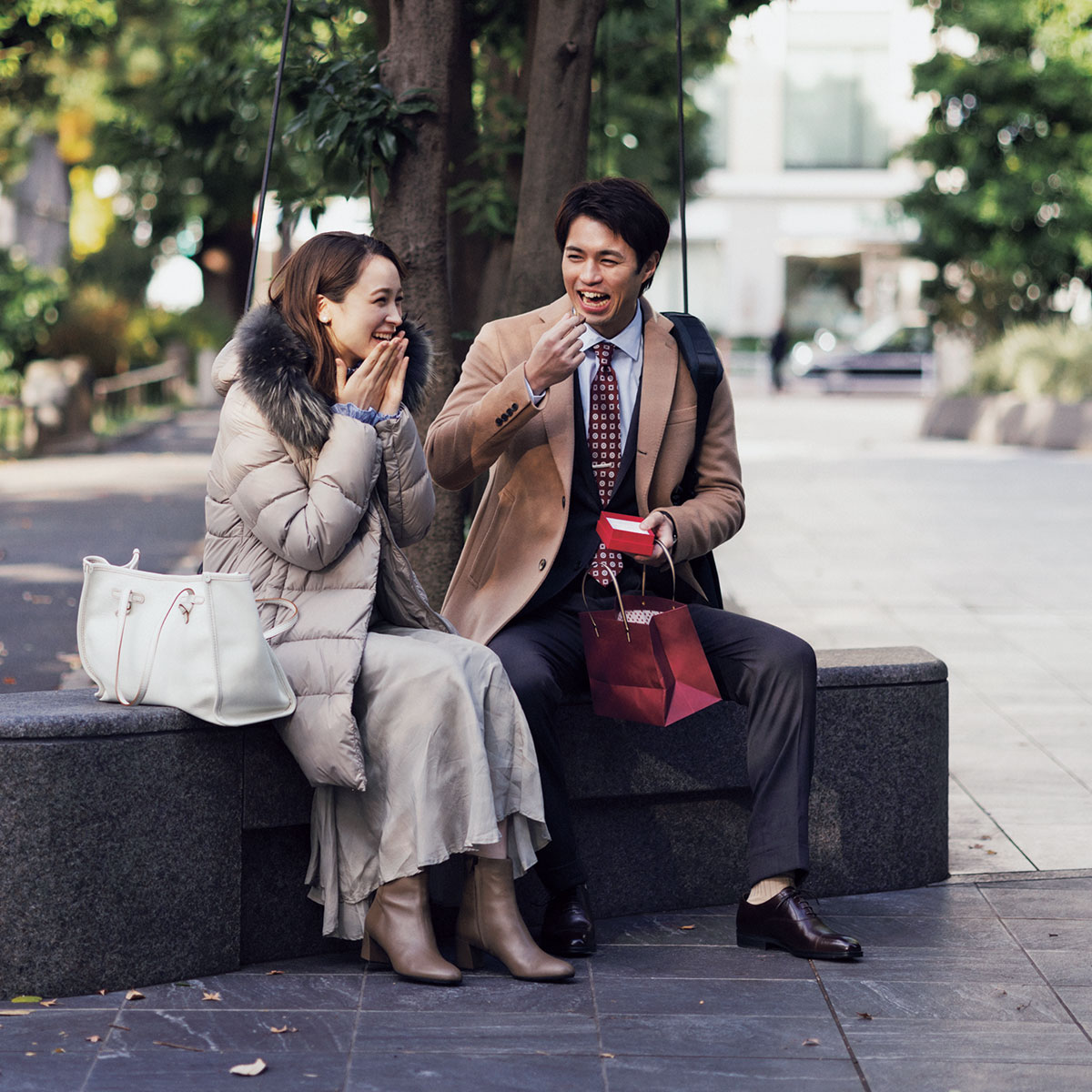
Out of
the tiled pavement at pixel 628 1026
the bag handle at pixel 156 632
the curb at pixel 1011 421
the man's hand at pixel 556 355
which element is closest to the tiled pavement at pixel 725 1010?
the tiled pavement at pixel 628 1026

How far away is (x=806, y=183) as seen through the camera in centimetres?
4875

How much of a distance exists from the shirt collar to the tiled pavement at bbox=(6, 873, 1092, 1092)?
62.6 inches

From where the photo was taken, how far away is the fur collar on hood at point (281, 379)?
4.10 meters

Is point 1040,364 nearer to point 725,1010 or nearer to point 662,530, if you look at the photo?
point 662,530

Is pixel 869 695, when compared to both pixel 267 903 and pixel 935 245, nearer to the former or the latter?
pixel 267 903

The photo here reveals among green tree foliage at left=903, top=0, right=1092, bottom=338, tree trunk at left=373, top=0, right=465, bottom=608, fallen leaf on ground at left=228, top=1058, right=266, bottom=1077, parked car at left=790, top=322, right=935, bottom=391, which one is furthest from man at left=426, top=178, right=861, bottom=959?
parked car at left=790, top=322, right=935, bottom=391

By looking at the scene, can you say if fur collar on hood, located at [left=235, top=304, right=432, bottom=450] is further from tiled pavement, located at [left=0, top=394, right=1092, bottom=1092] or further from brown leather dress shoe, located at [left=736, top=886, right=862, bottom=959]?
brown leather dress shoe, located at [left=736, top=886, right=862, bottom=959]

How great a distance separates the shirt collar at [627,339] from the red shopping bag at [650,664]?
2.66 ft

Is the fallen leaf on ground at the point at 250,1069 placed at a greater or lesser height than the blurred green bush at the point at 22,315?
lesser

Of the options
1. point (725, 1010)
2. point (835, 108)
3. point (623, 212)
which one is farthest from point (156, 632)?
point (835, 108)

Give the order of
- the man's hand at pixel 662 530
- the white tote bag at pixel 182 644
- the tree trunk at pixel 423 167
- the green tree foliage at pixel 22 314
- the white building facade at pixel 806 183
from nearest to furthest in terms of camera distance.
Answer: the white tote bag at pixel 182 644 < the man's hand at pixel 662 530 < the tree trunk at pixel 423 167 < the green tree foliage at pixel 22 314 < the white building facade at pixel 806 183

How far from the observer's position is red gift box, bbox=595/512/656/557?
4.30m

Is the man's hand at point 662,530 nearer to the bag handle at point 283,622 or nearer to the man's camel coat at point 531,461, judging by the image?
the man's camel coat at point 531,461

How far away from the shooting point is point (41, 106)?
2281 cm
